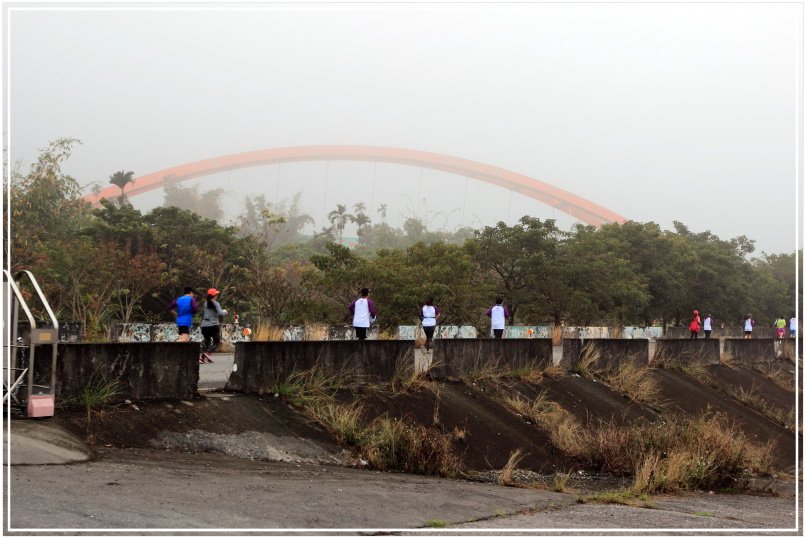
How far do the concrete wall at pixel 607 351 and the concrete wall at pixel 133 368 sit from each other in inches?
358

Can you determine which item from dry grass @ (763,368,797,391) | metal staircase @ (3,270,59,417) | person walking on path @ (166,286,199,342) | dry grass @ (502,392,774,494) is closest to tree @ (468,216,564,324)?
dry grass @ (763,368,797,391)

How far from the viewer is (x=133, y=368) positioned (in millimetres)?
10648

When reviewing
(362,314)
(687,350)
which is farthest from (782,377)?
(362,314)

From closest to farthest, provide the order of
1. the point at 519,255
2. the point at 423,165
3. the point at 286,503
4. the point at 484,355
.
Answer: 1. the point at 286,503
2. the point at 484,355
3. the point at 519,255
4. the point at 423,165

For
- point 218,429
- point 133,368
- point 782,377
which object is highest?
point 133,368

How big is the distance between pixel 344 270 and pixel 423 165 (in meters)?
151

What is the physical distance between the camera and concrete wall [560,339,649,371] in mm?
18812

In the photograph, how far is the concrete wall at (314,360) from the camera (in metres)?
12.0

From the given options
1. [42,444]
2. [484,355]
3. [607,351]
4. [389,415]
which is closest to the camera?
[42,444]

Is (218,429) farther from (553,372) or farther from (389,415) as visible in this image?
(553,372)

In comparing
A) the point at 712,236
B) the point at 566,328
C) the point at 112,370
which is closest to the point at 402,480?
the point at 112,370

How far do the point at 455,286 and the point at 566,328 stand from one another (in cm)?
680

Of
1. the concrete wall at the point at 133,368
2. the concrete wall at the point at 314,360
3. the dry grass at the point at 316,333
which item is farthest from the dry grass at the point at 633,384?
the dry grass at the point at 316,333

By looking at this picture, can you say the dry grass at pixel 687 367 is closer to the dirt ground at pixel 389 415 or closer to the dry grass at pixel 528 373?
the dirt ground at pixel 389 415
